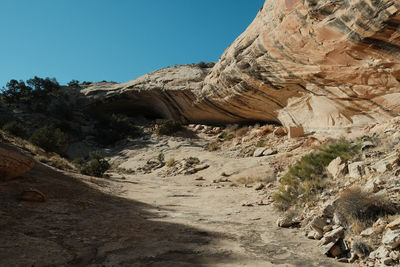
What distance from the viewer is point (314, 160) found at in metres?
6.02

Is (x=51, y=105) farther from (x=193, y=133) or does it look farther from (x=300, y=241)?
(x=300, y=241)

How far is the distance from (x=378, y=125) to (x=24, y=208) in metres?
9.47

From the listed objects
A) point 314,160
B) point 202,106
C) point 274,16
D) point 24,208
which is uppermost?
point 274,16

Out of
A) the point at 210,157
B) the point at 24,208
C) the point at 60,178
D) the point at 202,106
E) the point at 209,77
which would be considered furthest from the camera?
the point at 202,106

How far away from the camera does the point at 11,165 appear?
5.41 meters

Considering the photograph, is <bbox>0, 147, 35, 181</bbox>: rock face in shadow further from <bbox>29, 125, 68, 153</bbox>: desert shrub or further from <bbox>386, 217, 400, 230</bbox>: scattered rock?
<bbox>29, 125, 68, 153</bbox>: desert shrub

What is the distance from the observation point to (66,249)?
2.95 m

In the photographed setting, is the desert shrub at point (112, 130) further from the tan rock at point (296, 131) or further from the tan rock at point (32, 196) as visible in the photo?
the tan rock at point (32, 196)

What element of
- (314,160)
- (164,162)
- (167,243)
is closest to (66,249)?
(167,243)

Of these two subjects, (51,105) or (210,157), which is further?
(51,105)

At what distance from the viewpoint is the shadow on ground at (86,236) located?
2717 mm

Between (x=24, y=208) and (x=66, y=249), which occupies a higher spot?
(x=24, y=208)

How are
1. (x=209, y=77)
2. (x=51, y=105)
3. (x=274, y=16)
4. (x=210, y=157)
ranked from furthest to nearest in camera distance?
(x=51, y=105) → (x=209, y=77) → (x=210, y=157) → (x=274, y=16)

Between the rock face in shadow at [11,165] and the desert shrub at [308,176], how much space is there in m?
5.84
